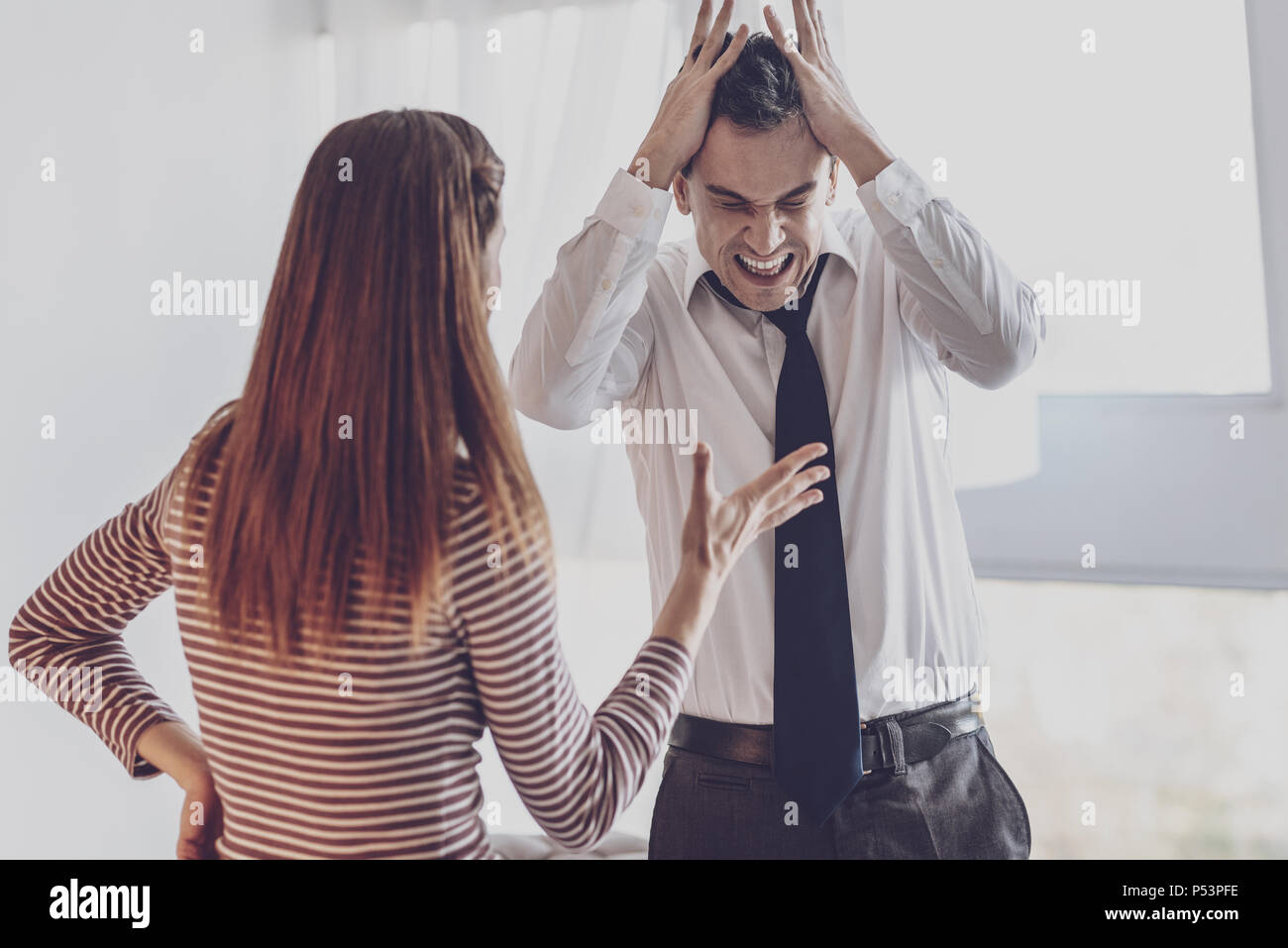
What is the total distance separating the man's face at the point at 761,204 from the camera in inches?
48.9

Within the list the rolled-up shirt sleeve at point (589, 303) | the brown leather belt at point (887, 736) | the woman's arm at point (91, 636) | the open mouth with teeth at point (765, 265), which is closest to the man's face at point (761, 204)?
the open mouth with teeth at point (765, 265)

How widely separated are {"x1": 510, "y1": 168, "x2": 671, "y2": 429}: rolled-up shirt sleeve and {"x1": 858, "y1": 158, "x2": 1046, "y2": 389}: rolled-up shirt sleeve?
271mm

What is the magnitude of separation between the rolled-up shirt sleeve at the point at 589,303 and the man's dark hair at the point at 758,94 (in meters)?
0.15

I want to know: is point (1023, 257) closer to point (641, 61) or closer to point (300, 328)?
point (641, 61)

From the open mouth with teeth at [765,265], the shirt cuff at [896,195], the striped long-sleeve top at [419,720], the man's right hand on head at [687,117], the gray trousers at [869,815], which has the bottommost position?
the gray trousers at [869,815]

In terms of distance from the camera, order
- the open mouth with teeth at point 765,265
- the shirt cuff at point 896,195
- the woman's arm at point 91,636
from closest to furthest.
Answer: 1. the woman's arm at point 91,636
2. the shirt cuff at point 896,195
3. the open mouth with teeth at point 765,265

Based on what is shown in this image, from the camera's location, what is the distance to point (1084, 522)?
1.72 m

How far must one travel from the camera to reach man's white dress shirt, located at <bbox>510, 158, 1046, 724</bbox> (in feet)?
3.85

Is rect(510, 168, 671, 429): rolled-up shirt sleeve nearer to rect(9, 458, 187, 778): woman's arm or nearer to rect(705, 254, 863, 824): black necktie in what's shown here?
rect(705, 254, 863, 824): black necktie

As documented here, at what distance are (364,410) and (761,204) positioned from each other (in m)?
0.66

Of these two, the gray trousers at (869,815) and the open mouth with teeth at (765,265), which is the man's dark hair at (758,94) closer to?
the open mouth with teeth at (765,265)

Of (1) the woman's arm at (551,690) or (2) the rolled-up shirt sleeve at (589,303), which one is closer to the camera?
(1) the woman's arm at (551,690)

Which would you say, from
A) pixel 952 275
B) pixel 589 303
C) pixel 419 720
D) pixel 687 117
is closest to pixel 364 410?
pixel 419 720

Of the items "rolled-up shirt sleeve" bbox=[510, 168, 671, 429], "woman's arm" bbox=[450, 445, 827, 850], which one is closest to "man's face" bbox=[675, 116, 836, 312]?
"rolled-up shirt sleeve" bbox=[510, 168, 671, 429]
